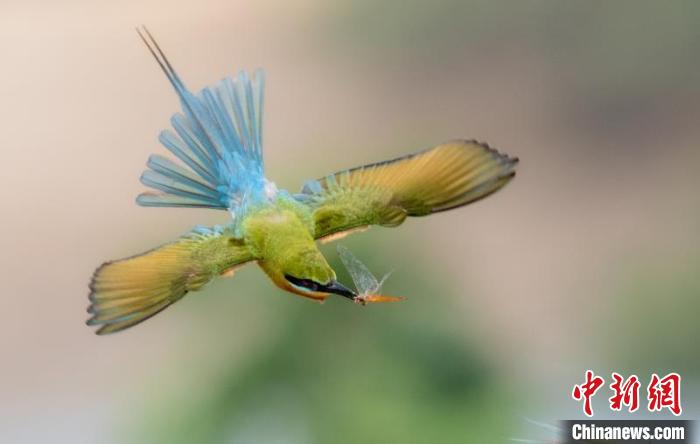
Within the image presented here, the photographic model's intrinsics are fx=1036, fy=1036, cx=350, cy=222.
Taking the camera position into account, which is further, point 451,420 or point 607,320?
point 607,320

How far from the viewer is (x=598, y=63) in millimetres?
2543

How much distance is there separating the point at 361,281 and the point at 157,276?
0.28 ft

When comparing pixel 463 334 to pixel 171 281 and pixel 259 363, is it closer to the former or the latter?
pixel 259 363

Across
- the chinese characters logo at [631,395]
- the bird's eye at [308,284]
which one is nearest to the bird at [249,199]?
the bird's eye at [308,284]

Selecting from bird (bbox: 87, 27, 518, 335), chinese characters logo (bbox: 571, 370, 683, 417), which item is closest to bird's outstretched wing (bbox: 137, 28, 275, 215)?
bird (bbox: 87, 27, 518, 335)

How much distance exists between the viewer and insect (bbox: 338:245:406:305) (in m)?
0.43

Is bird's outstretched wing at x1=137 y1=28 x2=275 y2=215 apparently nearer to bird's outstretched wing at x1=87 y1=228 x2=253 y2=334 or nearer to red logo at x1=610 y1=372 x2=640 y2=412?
bird's outstretched wing at x1=87 y1=228 x2=253 y2=334

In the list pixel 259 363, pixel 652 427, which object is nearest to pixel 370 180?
pixel 652 427

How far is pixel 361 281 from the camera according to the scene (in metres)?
0.44

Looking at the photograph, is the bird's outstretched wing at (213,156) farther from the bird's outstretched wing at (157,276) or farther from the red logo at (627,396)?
the red logo at (627,396)

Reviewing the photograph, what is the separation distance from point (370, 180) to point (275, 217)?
0.07 m

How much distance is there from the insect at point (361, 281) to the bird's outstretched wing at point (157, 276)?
0.04 metres

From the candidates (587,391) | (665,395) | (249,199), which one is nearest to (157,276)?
(249,199)

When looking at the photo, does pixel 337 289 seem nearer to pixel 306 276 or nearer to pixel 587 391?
pixel 306 276
